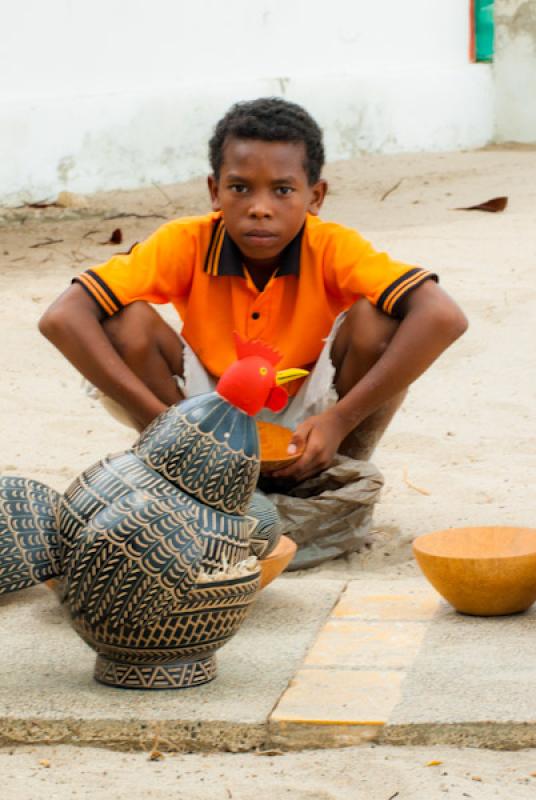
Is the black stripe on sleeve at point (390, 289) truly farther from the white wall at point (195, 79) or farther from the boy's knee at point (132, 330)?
the white wall at point (195, 79)

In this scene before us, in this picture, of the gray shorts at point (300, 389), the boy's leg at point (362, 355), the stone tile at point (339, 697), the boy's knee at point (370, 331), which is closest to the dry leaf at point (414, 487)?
the boy's leg at point (362, 355)

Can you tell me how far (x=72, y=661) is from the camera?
2.56 meters

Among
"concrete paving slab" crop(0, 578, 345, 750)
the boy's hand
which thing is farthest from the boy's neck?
"concrete paving slab" crop(0, 578, 345, 750)

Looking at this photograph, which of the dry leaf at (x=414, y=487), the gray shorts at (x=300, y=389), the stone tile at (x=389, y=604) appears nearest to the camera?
the stone tile at (x=389, y=604)

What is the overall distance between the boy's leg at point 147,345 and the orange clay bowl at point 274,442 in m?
0.28

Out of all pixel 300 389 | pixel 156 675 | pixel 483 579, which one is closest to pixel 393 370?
pixel 300 389

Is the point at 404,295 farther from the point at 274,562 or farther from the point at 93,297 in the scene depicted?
the point at 274,562

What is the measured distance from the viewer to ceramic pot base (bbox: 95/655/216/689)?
93.7 inches

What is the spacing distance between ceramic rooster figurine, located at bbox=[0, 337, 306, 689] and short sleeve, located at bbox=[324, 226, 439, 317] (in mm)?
1109

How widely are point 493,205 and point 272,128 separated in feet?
11.6

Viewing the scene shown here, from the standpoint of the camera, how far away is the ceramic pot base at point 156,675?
7.80 ft

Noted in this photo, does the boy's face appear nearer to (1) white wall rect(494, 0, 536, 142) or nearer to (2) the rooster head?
(2) the rooster head

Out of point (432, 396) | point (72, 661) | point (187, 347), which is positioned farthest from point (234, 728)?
point (432, 396)

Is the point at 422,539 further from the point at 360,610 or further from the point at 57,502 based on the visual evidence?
the point at 57,502
